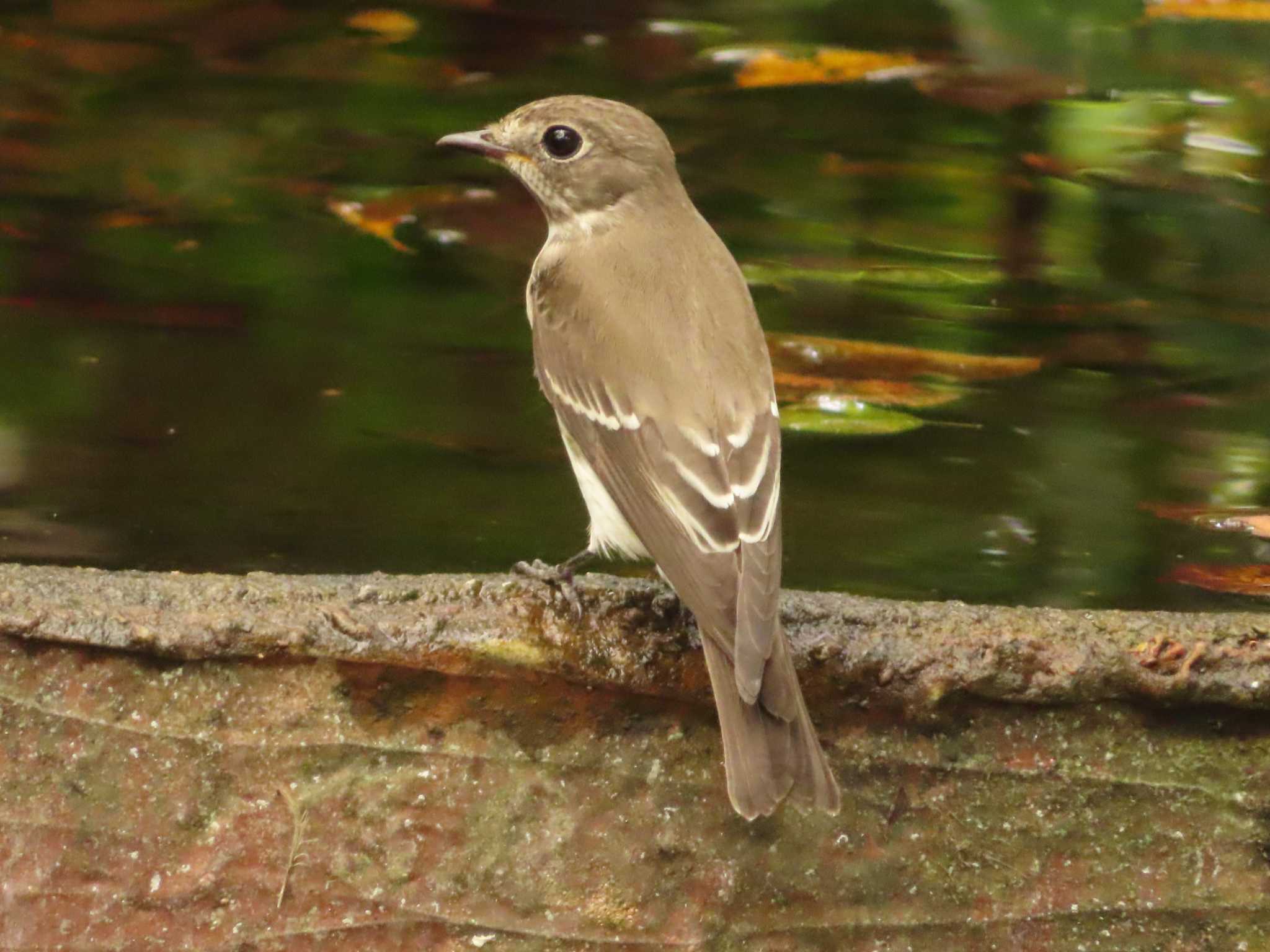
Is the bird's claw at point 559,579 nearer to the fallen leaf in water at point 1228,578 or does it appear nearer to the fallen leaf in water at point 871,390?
the fallen leaf in water at point 1228,578

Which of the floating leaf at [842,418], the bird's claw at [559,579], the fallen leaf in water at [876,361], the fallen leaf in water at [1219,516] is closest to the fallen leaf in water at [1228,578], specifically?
the fallen leaf in water at [1219,516]

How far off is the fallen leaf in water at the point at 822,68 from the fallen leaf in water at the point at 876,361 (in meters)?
1.39

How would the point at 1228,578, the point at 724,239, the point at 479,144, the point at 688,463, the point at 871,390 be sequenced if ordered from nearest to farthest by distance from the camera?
1. the point at 688,463
2. the point at 479,144
3. the point at 1228,578
4. the point at 871,390
5. the point at 724,239

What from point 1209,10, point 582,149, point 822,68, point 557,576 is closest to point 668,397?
point 557,576

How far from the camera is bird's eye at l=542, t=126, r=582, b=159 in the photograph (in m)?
3.65

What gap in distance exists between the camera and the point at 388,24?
6.16 m

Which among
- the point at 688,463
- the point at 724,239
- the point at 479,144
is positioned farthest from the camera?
the point at 724,239

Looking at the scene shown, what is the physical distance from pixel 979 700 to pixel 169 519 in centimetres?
194

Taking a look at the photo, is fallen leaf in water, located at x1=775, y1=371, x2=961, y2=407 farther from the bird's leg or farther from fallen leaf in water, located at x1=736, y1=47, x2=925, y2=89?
the bird's leg

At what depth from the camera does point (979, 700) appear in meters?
2.86

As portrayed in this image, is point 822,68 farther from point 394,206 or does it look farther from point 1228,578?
point 1228,578

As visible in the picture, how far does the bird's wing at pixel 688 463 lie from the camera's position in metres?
2.78

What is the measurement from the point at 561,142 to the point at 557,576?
1.09 meters

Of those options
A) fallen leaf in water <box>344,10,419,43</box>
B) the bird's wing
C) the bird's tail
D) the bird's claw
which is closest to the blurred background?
fallen leaf in water <box>344,10,419,43</box>
